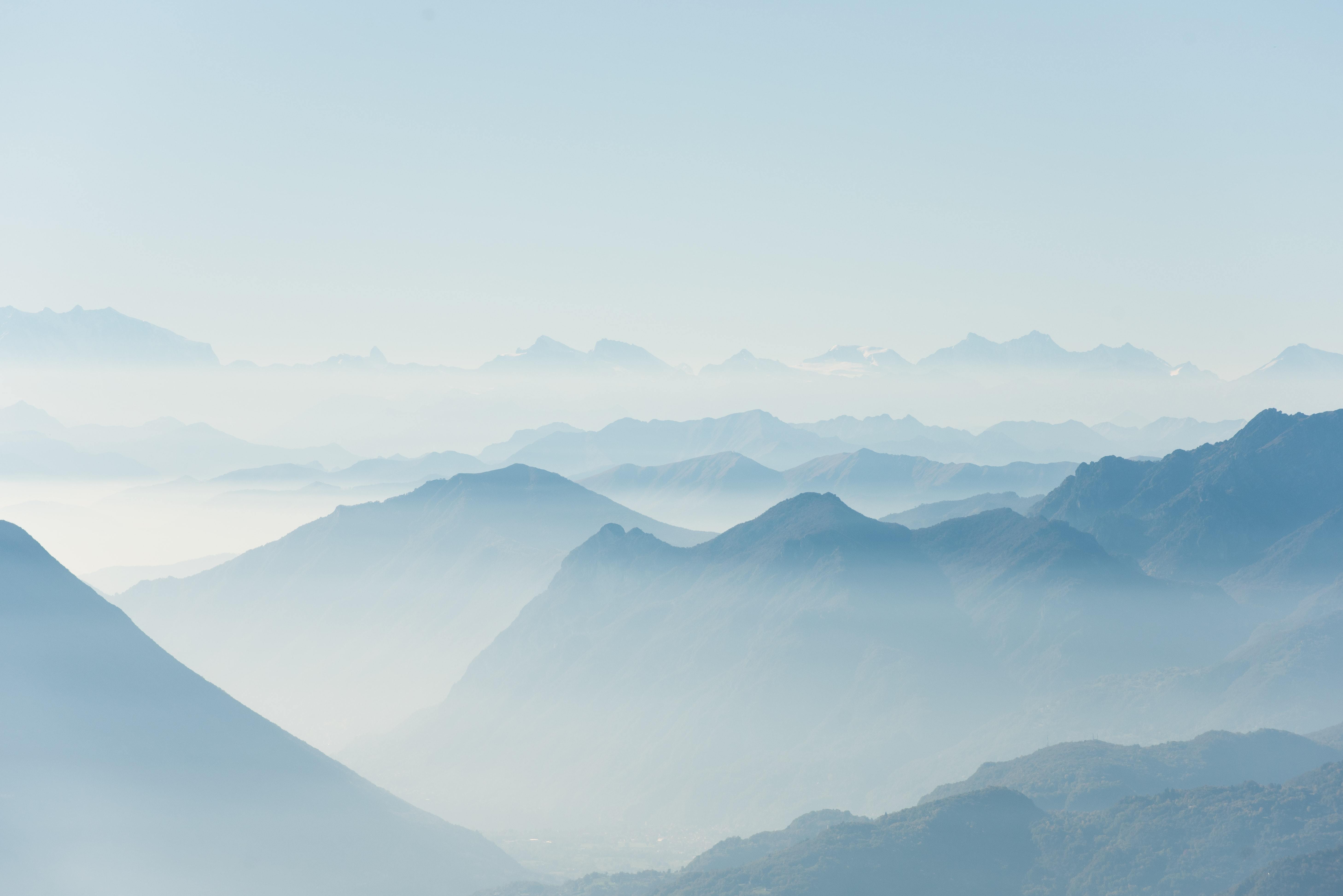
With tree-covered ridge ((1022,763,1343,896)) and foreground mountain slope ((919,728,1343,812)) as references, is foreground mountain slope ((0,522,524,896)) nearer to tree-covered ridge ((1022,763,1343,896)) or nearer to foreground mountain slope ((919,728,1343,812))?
foreground mountain slope ((919,728,1343,812))

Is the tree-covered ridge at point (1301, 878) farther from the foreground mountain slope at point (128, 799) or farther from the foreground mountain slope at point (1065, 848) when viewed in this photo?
the foreground mountain slope at point (128, 799)

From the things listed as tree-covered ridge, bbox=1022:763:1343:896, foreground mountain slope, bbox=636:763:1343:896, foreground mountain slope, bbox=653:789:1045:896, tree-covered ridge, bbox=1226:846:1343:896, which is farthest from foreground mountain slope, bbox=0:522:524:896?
tree-covered ridge, bbox=1226:846:1343:896

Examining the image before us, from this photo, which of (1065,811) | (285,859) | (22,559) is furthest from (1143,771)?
(22,559)

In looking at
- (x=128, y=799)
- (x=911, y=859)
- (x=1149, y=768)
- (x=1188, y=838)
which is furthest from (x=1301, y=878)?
(x=128, y=799)

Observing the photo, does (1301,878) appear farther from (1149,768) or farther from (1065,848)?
(1149,768)

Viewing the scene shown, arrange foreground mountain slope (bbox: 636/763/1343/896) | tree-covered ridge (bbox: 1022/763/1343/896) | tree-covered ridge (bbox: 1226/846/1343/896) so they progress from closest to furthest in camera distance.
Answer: tree-covered ridge (bbox: 1226/846/1343/896) → tree-covered ridge (bbox: 1022/763/1343/896) → foreground mountain slope (bbox: 636/763/1343/896)
